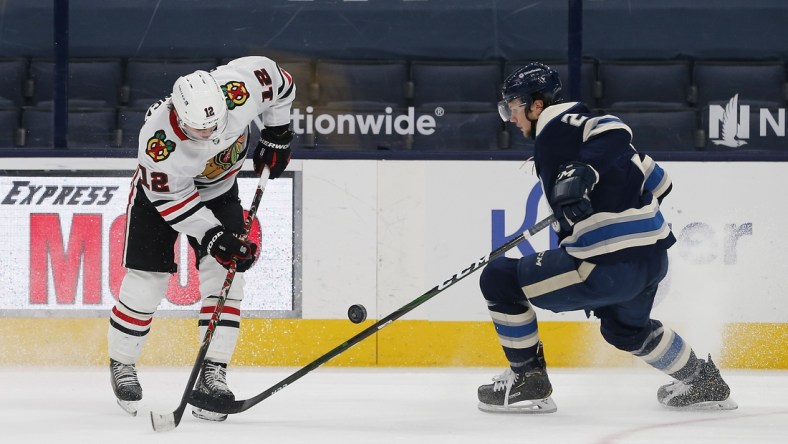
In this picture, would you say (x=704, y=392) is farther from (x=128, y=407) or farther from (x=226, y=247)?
(x=128, y=407)

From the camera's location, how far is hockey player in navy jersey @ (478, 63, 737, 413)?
10.5 feet

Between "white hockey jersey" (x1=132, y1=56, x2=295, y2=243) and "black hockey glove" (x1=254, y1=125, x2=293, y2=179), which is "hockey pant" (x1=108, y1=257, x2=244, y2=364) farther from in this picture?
"black hockey glove" (x1=254, y1=125, x2=293, y2=179)

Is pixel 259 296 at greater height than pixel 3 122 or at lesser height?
lesser

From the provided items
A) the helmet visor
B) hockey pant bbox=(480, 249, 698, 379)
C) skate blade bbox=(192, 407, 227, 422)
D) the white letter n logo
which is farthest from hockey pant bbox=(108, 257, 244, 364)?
the white letter n logo

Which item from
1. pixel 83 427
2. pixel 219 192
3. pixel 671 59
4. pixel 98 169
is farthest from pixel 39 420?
pixel 671 59

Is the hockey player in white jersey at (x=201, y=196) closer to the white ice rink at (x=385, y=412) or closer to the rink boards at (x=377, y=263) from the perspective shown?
the white ice rink at (x=385, y=412)

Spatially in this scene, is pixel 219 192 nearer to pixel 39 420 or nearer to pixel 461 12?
pixel 39 420

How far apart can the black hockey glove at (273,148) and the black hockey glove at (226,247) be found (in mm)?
477

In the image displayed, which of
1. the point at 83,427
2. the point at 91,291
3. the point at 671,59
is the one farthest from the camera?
the point at 671,59

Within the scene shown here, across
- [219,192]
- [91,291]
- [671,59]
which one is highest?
[671,59]

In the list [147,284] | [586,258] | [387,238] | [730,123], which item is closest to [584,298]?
[586,258]

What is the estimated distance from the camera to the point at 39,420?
130 inches

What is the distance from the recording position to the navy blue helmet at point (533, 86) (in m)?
3.34

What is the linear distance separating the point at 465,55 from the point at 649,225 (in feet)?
7.72
